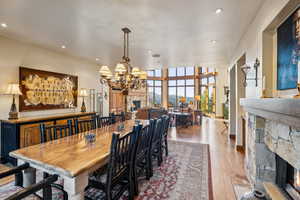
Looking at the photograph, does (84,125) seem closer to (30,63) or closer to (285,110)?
(30,63)

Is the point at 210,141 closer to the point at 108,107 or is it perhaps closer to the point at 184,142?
the point at 184,142

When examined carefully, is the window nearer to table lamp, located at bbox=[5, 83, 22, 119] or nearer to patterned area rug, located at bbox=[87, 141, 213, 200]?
patterned area rug, located at bbox=[87, 141, 213, 200]

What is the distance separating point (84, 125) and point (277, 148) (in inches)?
124

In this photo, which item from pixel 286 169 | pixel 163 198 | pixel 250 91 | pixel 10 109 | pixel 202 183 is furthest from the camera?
pixel 10 109

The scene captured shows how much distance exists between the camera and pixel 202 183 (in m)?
2.49

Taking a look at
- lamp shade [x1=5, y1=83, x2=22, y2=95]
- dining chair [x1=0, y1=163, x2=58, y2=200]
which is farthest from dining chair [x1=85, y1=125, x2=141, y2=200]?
lamp shade [x1=5, y1=83, x2=22, y2=95]

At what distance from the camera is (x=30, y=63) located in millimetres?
3877

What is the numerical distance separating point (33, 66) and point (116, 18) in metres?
2.91

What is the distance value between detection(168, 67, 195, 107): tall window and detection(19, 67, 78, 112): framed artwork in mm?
9664

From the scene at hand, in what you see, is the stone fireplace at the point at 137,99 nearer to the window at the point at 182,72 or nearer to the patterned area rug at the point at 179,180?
the window at the point at 182,72

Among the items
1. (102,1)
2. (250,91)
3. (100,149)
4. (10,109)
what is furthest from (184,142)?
(10,109)

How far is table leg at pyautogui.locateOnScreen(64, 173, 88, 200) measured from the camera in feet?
4.25

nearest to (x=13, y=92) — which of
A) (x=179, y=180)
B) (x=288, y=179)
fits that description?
(x=179, y=180)

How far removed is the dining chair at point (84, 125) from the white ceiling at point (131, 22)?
1.93 meters
